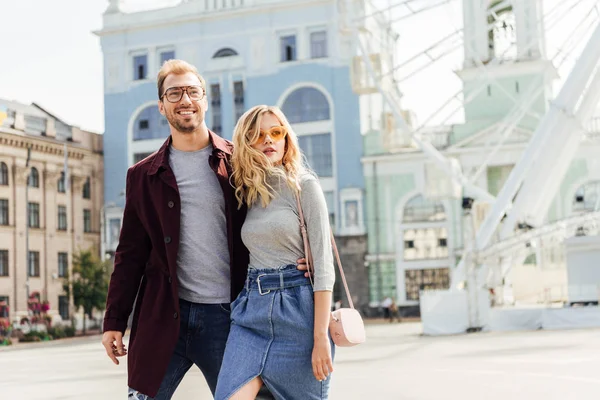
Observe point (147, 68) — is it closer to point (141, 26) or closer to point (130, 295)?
point (141, 26)

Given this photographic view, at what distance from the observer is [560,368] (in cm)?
1481

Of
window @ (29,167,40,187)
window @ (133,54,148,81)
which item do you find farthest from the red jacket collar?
window @ (133,54,148,81)

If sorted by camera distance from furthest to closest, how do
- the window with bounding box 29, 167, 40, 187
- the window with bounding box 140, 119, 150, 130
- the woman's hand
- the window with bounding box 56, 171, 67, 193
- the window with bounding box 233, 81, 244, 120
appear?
1. the window with bounding box 140, 119, 150, 130
2. the window with bounding box 233, 81, 244, 120
3. the window with bounding box 56, 171, 67, 193
4. the window with bounding box 29, 167, 40, 187
5. the woman's hand

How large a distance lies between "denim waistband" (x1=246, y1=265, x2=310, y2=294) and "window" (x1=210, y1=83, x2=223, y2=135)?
5483 cm

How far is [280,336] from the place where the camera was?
15.2ft

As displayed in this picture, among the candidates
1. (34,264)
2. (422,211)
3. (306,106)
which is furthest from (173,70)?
(306,106)

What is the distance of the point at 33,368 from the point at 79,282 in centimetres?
2875

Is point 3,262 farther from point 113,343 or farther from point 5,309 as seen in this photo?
point 113,343

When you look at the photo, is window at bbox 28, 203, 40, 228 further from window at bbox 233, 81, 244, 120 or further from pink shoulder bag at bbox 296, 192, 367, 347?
pink shoulder bag at bbox 296, 192, 367, 347

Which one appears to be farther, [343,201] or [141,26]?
[141,26]

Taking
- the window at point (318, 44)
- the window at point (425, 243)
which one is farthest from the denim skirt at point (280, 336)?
the window at point (318, 44)

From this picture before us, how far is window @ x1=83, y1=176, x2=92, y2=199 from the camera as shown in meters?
59.8

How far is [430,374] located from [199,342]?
10087 mm

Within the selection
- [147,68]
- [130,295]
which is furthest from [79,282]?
[130,295]
